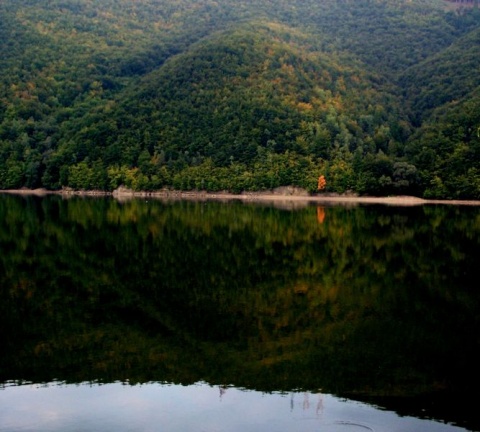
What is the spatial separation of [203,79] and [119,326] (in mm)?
146234

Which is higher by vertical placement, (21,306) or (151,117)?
(151,117)

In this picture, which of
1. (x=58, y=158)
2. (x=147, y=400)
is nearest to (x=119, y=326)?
(x=147, y=400)

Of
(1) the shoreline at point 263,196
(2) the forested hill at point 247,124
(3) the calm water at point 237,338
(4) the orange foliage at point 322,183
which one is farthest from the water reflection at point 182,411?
(4) the orange foliage at point 322,183

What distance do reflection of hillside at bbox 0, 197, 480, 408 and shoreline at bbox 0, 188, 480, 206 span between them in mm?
69698

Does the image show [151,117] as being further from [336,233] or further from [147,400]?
[147,400]

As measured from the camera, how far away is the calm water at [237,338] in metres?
16.7

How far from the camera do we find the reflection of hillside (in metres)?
19.4

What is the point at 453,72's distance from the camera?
173000 mm

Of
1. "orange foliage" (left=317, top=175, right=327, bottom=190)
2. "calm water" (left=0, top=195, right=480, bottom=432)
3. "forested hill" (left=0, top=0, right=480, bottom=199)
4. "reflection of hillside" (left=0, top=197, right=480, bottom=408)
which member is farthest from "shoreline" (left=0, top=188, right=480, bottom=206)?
"calm water" (left=0, top=195, right=480, bottom=432)

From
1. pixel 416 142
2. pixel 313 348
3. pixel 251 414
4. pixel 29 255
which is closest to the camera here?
pixel 251 414

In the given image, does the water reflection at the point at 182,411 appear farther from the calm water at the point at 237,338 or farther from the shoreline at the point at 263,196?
the shoreline at the point at 263,196

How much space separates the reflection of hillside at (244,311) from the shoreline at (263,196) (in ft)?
229

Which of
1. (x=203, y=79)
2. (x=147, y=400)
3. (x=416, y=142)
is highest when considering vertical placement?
(x=203, y=79)

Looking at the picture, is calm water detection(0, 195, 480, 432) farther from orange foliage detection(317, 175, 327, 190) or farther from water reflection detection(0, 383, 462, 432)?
orange foliage detection(317, 175, 327, 190)
